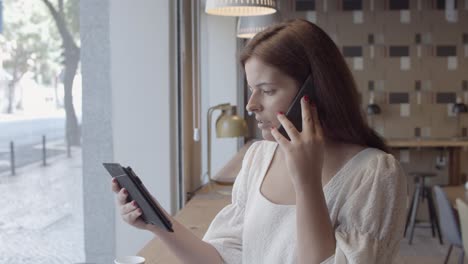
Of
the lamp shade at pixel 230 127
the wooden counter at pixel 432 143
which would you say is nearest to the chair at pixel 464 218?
the lamp shade at pixel 230 127

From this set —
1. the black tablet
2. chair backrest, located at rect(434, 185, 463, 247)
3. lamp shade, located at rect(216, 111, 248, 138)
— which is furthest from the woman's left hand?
chair backrest, located at rect(434, 185, 463, 247)

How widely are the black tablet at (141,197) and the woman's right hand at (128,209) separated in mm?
10

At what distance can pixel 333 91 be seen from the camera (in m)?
1.41

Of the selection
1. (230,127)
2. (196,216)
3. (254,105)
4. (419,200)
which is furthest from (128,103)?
(419,200)

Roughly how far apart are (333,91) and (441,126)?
21.2 feet

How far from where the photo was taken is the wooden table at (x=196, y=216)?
218cm

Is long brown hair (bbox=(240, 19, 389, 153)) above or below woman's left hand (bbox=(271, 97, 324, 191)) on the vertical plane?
above

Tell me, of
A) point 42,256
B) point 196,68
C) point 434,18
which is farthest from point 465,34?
point 42,256

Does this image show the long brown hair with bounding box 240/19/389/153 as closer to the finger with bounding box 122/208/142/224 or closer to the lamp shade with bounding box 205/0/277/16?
the finger with bounding box 122/208/142/224

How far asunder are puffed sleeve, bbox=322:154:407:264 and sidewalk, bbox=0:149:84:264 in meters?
1.16

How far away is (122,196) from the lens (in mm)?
1512

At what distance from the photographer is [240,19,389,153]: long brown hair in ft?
4.62

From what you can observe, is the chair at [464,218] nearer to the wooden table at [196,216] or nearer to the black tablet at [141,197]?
the wooden table at [196,216]

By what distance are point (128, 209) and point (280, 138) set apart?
0.43m
